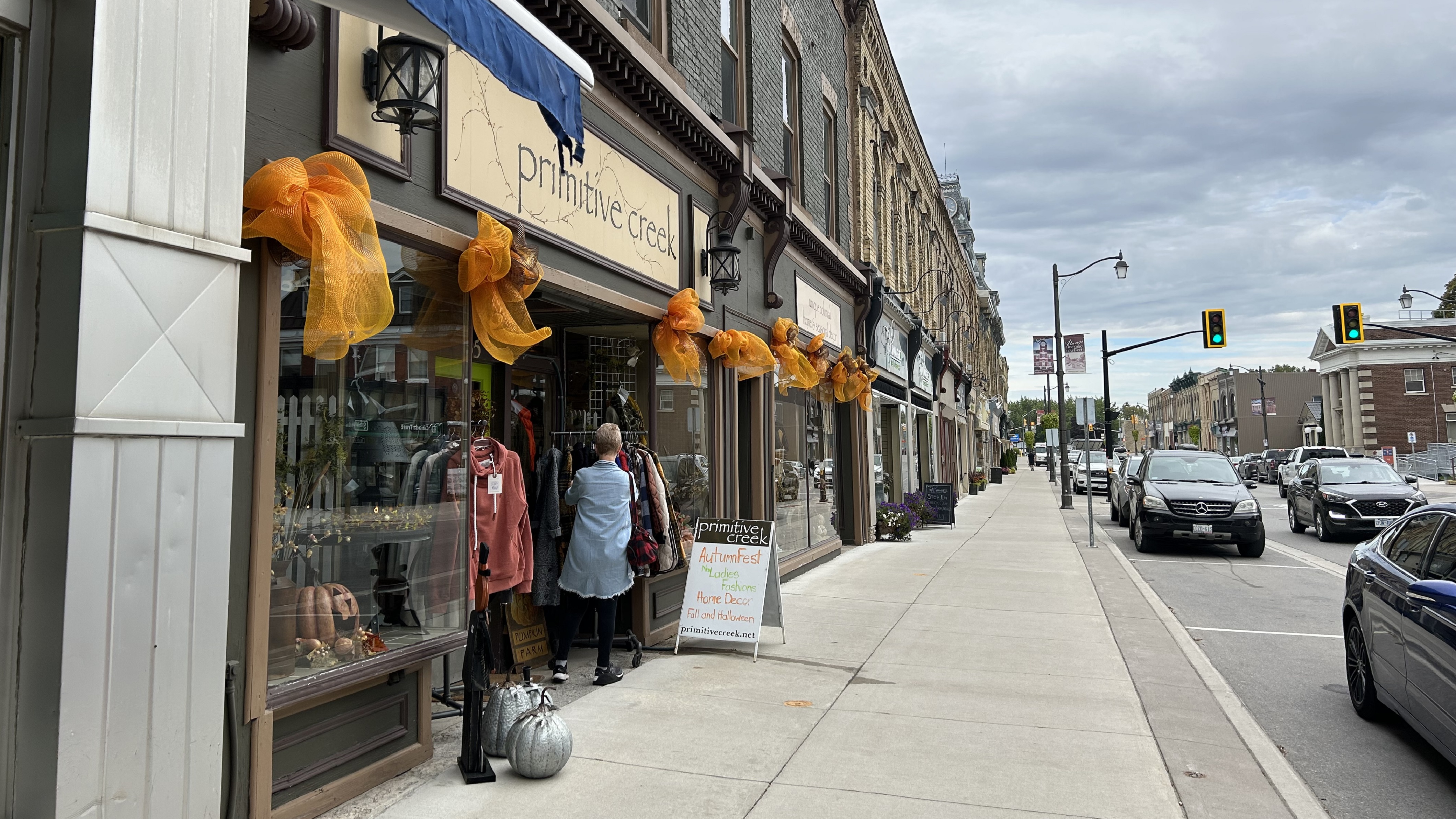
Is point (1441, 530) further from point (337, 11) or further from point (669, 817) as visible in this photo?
point (337, 11)

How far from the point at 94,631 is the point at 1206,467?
672 inches

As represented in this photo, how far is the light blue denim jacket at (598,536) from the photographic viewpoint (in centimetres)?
612

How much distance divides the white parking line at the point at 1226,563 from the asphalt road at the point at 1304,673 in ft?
0.13

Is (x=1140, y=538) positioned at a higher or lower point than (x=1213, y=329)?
lower

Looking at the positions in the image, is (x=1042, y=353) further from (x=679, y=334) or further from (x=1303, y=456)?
(x=679, y=334)

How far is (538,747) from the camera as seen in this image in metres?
4.36

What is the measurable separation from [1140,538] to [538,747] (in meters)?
13.9

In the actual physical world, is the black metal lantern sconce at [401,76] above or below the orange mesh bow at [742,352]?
above

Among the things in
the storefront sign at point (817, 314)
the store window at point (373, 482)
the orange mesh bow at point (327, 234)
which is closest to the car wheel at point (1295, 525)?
the storefront sign at point (817, 314)

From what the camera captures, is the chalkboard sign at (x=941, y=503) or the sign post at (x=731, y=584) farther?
the chalkboard sign at (x=941, y=503)

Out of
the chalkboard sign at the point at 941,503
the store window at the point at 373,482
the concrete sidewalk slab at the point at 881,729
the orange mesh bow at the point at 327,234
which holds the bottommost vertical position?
the concrete sidewalk slab at the point at 881,729

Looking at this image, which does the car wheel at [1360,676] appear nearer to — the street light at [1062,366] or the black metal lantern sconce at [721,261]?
the black metal lantern sconce at [721,261]

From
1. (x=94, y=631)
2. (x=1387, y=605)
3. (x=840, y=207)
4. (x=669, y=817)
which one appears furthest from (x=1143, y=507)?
(x=94, y=631)

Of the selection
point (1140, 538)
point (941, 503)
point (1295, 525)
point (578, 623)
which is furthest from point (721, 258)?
point (1295, 525)
